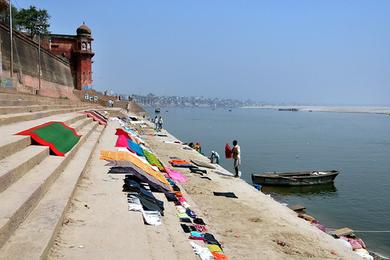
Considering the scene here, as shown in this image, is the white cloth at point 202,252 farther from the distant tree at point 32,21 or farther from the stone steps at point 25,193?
the distant tree at point 32,21

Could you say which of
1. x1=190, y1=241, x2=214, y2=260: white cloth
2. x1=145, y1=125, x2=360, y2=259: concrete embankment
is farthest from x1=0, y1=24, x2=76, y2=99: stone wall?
x1=190, y1=241, x2=214, y2=260: white cloth

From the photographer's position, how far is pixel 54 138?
24.1ft

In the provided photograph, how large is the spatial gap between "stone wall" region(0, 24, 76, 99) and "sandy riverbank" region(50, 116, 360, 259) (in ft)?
35.0

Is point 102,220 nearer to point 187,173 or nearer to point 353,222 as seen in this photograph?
point 187,173

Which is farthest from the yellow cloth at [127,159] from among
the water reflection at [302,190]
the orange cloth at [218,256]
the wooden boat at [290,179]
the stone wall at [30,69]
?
the wooden boat at [290,179]

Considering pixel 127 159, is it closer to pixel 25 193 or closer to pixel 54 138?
pixel 54 138

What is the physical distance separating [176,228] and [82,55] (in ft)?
162

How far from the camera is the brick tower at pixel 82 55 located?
51566mm

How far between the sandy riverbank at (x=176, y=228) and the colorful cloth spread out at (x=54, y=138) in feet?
2.04

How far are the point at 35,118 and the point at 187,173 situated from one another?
5.75 m

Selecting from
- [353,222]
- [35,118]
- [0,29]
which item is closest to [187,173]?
[35,118]

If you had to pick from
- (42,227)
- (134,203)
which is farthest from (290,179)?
(42,227)

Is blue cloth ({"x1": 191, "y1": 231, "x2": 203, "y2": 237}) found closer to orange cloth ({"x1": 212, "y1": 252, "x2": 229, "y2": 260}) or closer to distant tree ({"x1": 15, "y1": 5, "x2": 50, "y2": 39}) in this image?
orange cloth ({"x1": 212, "y1": 252, "x2": 229, "y2": 260})

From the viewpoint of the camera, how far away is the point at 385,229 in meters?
14.5
